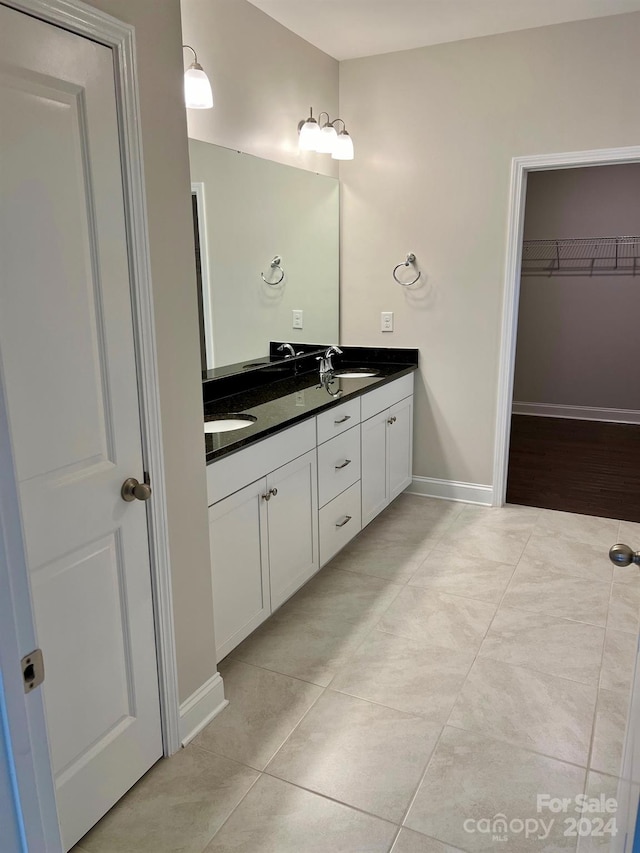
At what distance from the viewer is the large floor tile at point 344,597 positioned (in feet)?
8.93

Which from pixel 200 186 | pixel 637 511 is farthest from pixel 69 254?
pixel 637 511

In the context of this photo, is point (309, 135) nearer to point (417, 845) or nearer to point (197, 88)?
point (197, 88)

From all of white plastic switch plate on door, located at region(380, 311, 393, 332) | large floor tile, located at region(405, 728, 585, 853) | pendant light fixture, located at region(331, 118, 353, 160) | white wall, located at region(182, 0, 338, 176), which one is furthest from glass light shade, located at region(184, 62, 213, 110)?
large floor tile, located at region(405, 728, 585, 853)

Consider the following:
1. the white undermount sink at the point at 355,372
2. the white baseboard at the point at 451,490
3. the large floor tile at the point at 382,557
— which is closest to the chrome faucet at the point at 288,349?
the white undermount sink at the point at 355,372

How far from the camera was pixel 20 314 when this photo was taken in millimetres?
1306

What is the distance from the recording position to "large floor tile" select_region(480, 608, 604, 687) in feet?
7.66

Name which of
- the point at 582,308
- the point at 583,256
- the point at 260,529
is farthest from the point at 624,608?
the point at 583,256

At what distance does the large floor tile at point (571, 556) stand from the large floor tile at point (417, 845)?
167 centimetres

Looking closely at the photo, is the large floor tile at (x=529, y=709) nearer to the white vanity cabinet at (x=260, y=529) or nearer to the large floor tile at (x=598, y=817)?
the large floor tile at (x=598, y=817)

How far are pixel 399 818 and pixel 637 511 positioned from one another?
268cm

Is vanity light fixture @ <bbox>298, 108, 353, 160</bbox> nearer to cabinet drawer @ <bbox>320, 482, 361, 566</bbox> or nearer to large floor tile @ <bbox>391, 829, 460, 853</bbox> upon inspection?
cabinet drawer @ <bbox>320, 482, 361, 566</bbox>

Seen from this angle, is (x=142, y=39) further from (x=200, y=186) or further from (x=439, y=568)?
(x=439, y=568)

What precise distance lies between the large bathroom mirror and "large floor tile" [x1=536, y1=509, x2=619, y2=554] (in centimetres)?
165

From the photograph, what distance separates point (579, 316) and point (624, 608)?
3.65m
